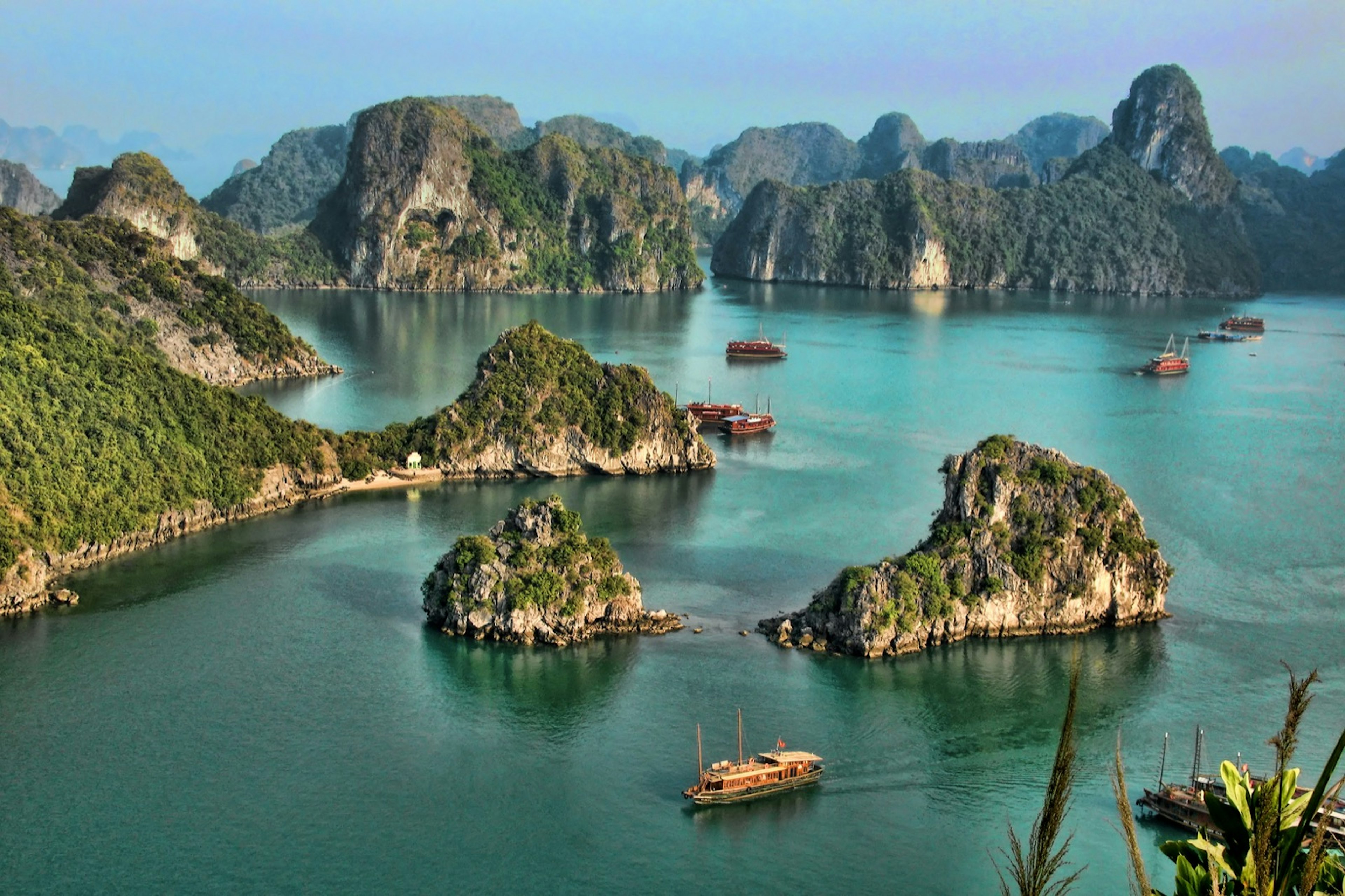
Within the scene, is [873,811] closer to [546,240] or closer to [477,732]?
[477,732]

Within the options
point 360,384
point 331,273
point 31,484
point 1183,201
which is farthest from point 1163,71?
point 31,484

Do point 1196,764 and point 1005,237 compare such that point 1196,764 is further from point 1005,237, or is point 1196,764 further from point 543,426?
point 1005,237

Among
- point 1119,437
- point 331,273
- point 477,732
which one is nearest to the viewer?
point 477,732

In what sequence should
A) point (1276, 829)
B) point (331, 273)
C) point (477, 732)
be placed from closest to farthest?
1. point (1276, 829)
2. point (477, 732)
3. point (331, 273)

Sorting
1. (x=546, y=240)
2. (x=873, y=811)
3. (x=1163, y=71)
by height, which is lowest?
(x=873, y=811)

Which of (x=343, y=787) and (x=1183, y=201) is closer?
(x=343, y=787)

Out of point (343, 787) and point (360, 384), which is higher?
point (360, 384)

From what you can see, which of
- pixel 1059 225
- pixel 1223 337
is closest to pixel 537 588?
pixel 1223 337

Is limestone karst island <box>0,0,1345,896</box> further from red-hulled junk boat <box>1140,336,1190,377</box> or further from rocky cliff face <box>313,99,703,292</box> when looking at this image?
rocky cliff face <box>313,99,703,292</box>
